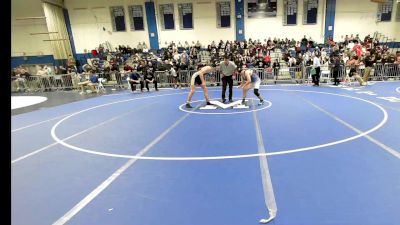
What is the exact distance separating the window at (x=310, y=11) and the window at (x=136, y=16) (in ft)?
45.2

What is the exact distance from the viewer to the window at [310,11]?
22.7m

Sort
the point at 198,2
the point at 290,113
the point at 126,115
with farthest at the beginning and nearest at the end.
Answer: the point at 198,2, the point at 126,115, the point at 290,113

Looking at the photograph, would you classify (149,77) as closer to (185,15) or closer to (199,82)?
(199,82)

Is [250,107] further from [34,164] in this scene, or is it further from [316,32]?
[316,32]

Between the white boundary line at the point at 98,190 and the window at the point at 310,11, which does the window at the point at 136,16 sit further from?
the white boundary line at the point at 98,190

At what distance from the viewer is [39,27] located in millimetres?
25328

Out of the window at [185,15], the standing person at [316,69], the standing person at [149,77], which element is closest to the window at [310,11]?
the window at [185,15]

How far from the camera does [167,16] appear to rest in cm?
2425

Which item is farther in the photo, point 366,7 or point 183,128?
point 366,7

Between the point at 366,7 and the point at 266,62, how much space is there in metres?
11.1

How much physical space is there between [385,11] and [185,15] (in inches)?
635

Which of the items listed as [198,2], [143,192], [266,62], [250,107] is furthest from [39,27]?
[143,192]

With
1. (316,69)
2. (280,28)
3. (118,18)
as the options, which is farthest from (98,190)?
(118,18)

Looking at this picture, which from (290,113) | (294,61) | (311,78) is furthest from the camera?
(294,61)
